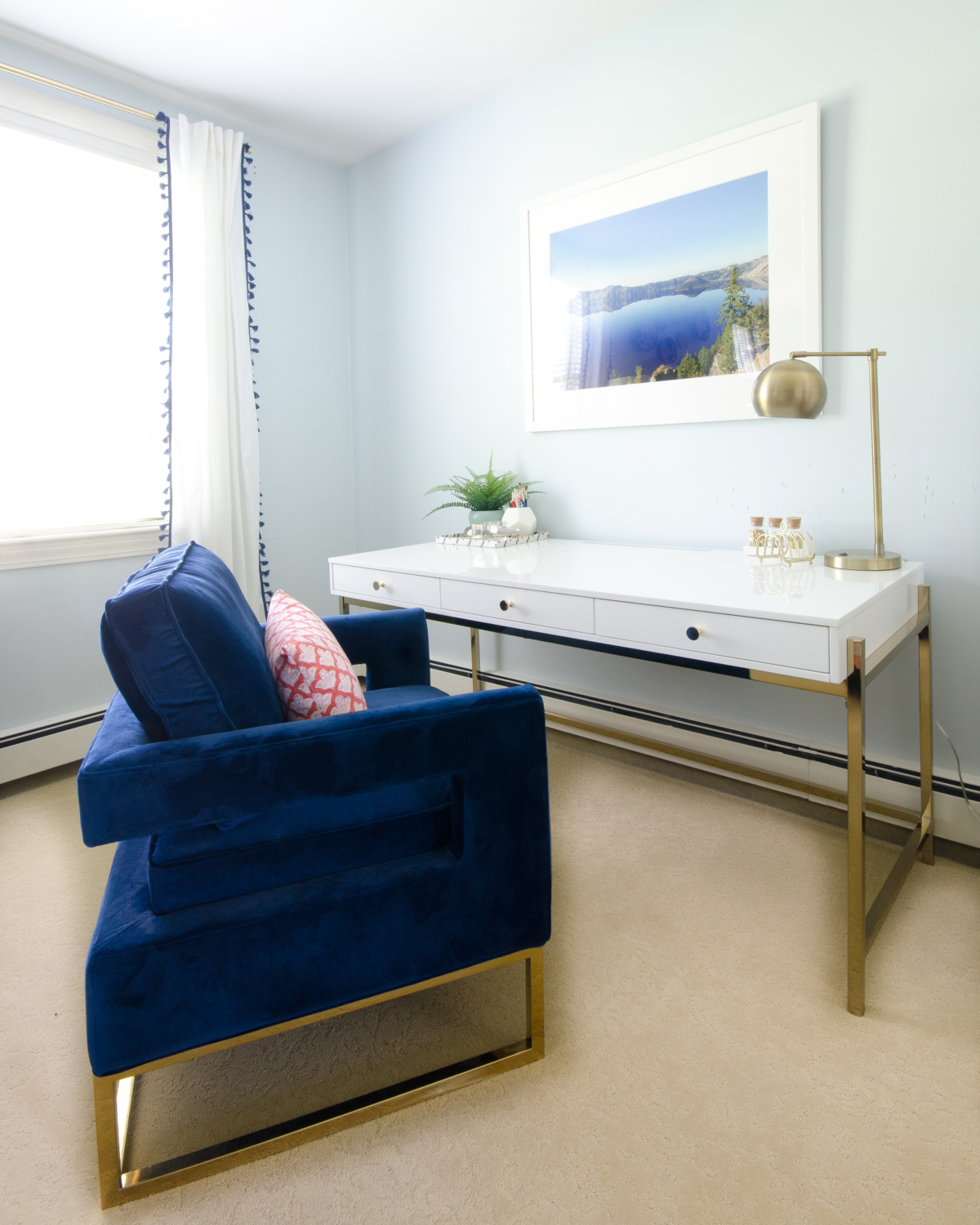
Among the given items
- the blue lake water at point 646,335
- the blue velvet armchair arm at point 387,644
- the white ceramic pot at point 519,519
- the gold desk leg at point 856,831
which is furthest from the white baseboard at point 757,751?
the blue lake water at point 646,335

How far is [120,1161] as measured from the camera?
43.3 inches

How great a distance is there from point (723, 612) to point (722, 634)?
0.04 m

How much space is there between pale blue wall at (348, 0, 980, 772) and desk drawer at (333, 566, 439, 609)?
0.75 m

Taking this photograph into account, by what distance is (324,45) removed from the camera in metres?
2.43

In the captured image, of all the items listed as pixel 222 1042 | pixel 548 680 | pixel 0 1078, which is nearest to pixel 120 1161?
pixel 222 1042

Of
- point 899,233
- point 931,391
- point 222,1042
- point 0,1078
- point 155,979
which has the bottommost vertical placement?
point 0,1078

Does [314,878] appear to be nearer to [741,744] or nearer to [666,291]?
[741,744]

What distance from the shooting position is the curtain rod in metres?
2.34

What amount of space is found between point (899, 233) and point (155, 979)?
7.25 feet

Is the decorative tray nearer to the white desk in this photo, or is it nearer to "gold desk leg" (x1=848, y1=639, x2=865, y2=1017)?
the white desk

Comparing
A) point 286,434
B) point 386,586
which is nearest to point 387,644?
point 386,586

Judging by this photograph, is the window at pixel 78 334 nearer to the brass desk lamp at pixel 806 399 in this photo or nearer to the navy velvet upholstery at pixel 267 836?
the navy velvet upholstery at pixel 267 836

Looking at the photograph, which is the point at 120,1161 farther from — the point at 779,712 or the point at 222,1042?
the point at 779,712

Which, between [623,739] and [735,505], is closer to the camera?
[735,505]
